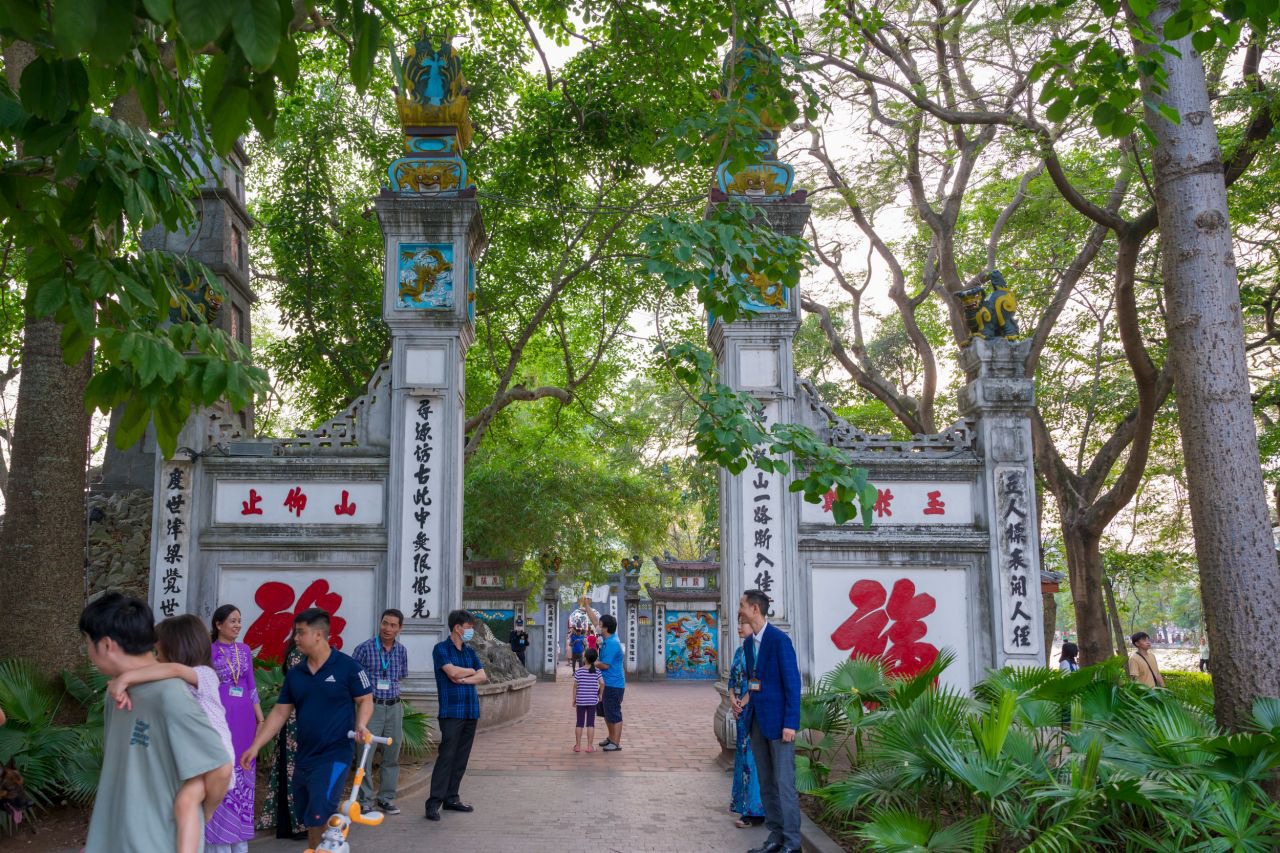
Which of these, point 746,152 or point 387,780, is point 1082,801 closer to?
point 746,152

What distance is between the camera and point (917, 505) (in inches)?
351

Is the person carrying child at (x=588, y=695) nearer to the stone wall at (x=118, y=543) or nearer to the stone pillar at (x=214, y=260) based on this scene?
→ the stone pillar at (x=214, y=260)

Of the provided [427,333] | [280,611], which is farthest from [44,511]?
[427,333]

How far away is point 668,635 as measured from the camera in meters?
23.2

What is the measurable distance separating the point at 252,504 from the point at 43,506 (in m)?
→ 2.05

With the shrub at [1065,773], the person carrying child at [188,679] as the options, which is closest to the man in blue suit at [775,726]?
the shrub at [1065,773]

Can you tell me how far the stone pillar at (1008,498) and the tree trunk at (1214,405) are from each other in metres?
2.77

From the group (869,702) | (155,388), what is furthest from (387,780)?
(155,388)

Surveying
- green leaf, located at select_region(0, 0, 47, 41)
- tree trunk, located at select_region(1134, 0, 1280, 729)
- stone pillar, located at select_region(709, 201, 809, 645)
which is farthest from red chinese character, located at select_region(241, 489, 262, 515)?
tree trunk, located at select_region(1134, 0, 1280, 729)

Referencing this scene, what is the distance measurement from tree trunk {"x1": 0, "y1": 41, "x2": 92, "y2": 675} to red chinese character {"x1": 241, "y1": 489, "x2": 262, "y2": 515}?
6.05 feet

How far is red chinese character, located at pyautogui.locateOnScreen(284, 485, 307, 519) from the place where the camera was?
9031 mm

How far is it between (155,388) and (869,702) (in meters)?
5.48

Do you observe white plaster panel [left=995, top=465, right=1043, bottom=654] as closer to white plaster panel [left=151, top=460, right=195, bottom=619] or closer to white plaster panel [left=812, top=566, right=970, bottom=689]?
white plaster panel [left=812, top=566, right=970, bottom=689]

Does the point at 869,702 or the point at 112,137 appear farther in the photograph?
the point at 869,702
